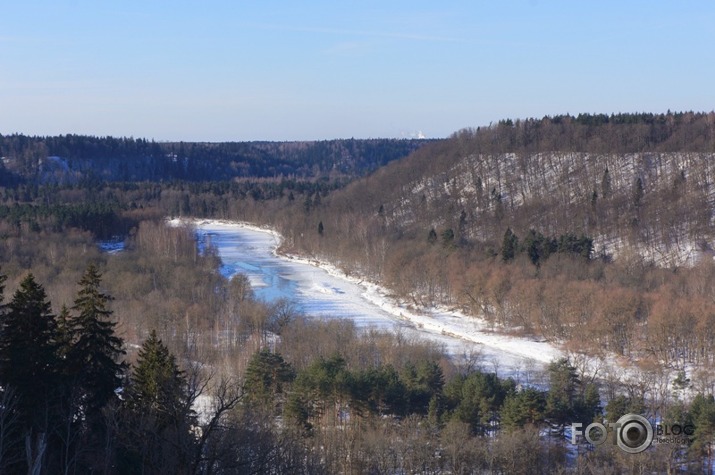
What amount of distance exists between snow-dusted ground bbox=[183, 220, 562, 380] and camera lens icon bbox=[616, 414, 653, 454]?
27.6 feet

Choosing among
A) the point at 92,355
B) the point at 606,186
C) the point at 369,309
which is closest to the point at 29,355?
the point at 92,355

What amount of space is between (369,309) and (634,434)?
20.3 m

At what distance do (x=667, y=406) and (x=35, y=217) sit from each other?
3871 cm

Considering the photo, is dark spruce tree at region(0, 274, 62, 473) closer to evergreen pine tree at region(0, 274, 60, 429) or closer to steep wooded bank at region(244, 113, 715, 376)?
evergreen pine tree at region(0, 274, 60, 429)

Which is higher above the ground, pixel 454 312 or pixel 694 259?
pixel 694 259

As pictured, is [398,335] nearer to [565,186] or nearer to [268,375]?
[268,375]

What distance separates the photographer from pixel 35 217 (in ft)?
147

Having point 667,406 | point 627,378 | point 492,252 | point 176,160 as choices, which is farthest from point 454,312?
point 176,160

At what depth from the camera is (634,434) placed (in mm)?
12500

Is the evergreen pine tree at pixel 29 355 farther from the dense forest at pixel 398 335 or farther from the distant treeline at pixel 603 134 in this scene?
the distant treeline at pixel 603 134

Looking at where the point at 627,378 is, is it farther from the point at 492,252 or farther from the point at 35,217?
the point at 35,217

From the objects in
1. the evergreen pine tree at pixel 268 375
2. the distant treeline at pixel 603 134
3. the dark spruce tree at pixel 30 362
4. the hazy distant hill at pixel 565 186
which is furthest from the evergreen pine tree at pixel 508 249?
the dark spruce tree at pixel 30 362

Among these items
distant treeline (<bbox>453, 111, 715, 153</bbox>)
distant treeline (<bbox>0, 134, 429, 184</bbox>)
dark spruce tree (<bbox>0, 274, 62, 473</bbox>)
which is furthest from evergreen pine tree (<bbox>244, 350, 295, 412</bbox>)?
distant treeline (<bbox>0, 134, 429, 184</bbox>)

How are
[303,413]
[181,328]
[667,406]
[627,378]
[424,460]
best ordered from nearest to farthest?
[424,460] < [303,413] < [667,406] < [627,378] < [181,328]
